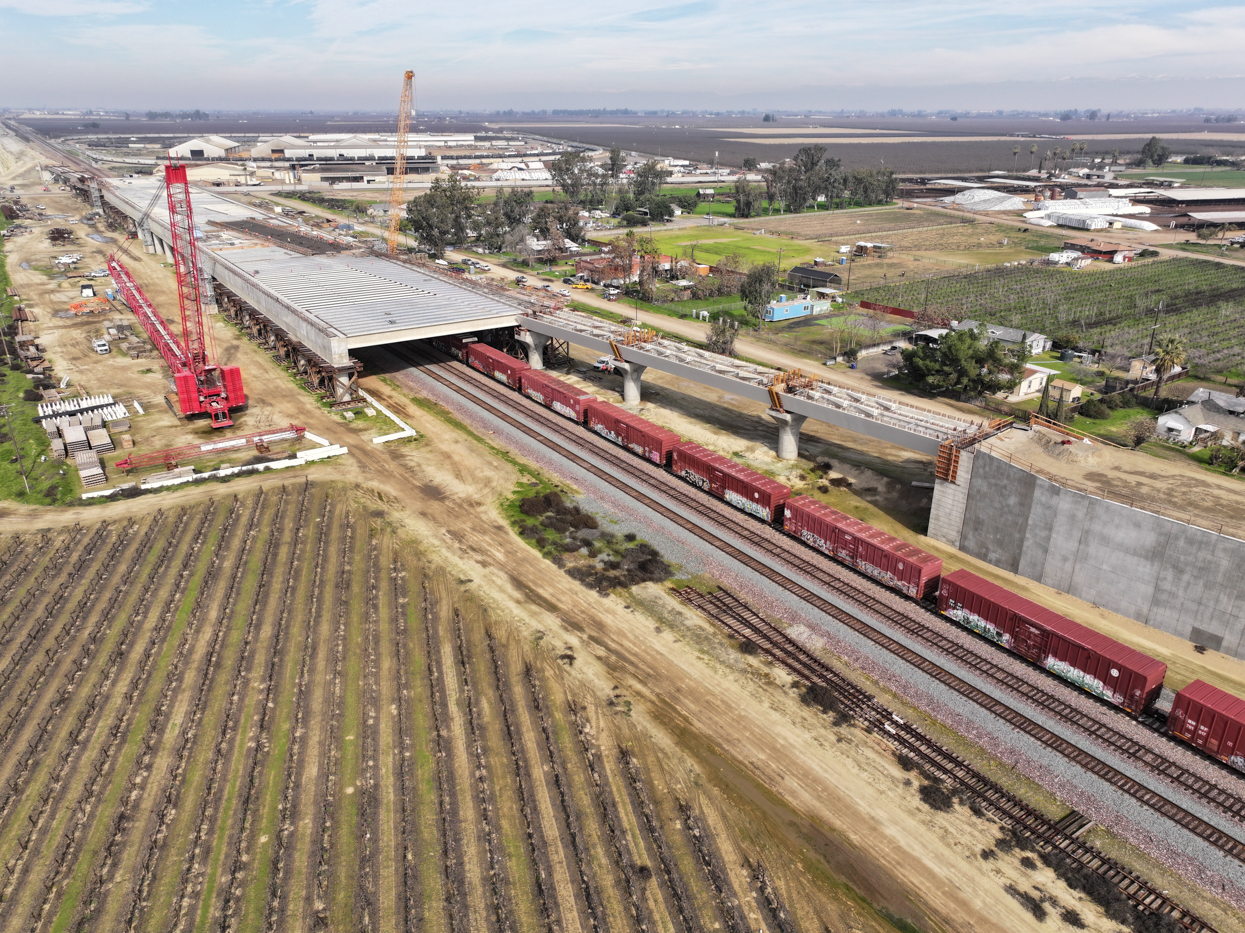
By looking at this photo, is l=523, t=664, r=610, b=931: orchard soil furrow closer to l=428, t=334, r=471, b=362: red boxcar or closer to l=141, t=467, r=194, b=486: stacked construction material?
l=141, t=467, r=194, b=486: stacked construction material

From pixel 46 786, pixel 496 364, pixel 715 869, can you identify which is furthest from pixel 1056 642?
pixel 496 364

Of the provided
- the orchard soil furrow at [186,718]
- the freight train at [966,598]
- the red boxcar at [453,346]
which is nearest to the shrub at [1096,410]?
the freight train at [966,598]

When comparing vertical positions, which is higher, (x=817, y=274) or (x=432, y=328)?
(x=432, y=328)

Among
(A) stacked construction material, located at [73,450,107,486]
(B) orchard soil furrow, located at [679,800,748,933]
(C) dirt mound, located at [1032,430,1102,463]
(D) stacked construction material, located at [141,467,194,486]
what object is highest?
(C) dirt mound, located at [1032,430,1102,463]

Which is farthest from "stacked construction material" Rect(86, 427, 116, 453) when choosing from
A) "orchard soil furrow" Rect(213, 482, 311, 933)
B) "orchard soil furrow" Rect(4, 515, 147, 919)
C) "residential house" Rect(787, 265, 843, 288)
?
"residential house" Rect(787, 265, 843, 288)

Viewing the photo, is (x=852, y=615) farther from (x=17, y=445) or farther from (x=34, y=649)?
(x=17, y=445)

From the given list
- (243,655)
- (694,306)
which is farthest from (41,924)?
(694,306)
